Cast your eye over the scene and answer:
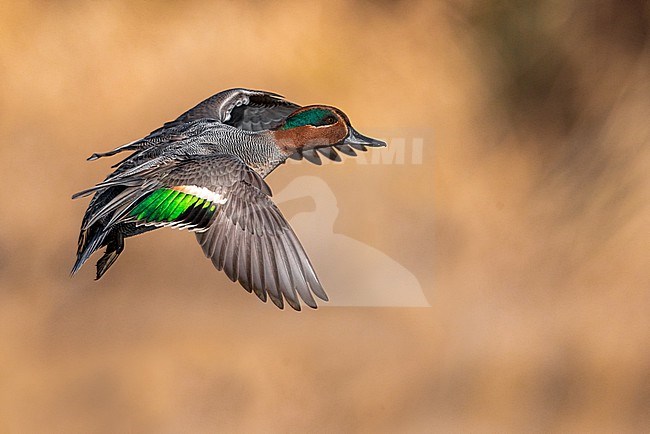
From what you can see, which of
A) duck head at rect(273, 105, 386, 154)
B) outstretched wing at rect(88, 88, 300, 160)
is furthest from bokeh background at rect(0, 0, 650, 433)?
duck head at rect(273, 105, 386, 154)

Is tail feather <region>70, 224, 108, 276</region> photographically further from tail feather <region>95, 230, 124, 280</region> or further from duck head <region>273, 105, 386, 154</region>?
duck head <region>273, 105, 386, 154</region>

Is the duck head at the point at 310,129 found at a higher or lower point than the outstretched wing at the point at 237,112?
lower

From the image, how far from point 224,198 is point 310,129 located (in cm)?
17

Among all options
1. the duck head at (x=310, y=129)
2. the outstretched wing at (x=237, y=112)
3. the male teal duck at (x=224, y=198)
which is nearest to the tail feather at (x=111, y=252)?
the male teal duck at (x=224, y=198)

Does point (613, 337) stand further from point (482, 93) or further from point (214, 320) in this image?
point (214, 320)

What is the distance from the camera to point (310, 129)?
4.06ft

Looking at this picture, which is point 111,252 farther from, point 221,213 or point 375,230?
point 375,230

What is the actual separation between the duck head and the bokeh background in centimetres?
90

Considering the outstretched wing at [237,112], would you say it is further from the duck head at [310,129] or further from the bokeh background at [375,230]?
the bokeh background at [375,230]

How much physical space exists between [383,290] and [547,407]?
49 cm

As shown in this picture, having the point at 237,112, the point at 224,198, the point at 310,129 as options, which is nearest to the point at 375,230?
the point at 237,112

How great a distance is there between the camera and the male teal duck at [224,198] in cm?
111

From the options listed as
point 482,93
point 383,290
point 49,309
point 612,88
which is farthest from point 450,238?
point 49,309

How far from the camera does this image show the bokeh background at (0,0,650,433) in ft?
7.13
